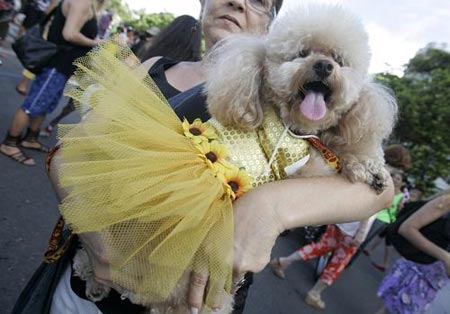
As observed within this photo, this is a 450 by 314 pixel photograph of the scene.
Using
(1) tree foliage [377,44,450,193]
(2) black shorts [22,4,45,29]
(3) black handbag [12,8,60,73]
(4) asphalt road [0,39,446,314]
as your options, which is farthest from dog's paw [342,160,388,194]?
(1) tree foliage [377,44,450,193]

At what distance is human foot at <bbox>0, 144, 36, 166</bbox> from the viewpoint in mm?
3898

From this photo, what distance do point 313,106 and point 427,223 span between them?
1.97 meters

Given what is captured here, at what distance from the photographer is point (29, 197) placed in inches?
136

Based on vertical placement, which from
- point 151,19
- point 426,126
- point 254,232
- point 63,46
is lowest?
point 151,19

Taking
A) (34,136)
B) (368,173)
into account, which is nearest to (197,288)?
(368,173)

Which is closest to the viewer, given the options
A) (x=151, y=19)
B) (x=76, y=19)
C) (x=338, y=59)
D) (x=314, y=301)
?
(x=338, y=59)

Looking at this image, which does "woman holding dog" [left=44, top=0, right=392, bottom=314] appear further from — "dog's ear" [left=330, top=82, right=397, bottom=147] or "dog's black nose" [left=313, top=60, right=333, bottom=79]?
"dog's black nose" [left=313, top=60, right=333, bottom=79]

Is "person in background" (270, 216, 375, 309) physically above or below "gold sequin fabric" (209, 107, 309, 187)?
below

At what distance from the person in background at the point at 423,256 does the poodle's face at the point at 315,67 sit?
5.91 feet

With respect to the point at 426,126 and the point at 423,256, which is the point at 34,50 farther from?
the point at 426,126

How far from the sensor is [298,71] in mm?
1317

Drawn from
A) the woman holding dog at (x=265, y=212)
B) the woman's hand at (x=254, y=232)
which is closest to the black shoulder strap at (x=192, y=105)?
the woman holding dog at (x=265, y=212)

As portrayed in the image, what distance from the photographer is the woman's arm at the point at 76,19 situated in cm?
353

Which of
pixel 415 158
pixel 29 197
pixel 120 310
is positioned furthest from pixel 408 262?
pixel 415 158
